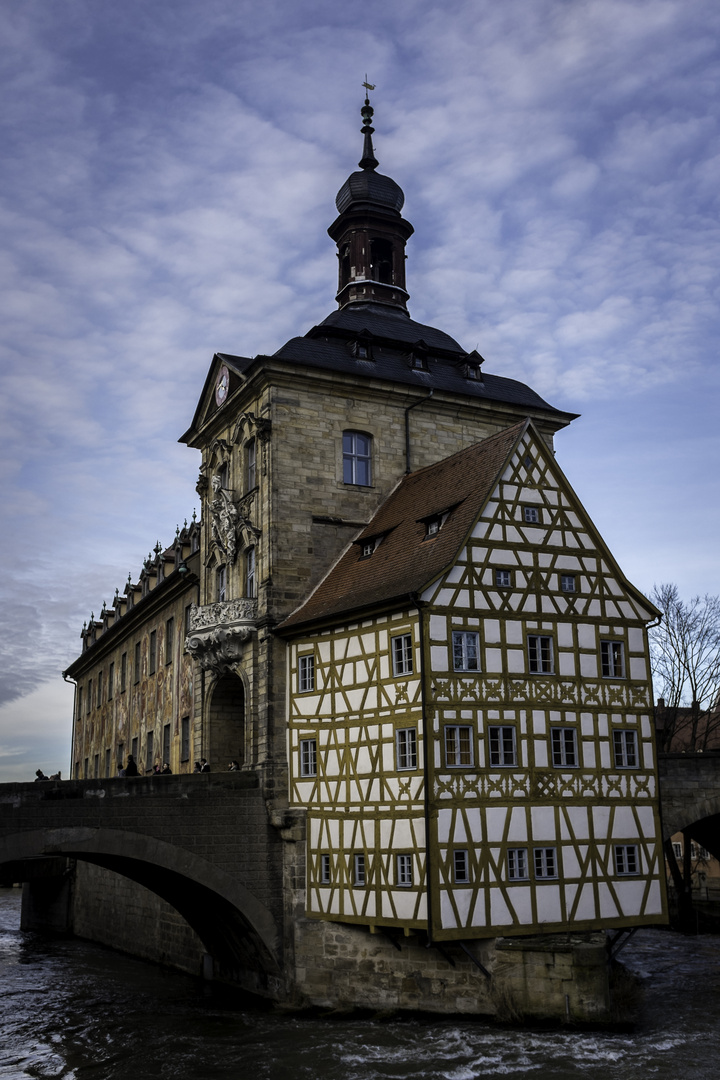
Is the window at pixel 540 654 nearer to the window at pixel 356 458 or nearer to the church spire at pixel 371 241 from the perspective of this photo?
the window at pixel 356 458

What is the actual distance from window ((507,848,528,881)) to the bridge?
602cm

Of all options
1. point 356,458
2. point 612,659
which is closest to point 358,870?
point 612,659

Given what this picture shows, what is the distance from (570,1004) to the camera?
2153cm

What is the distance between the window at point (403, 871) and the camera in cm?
2278

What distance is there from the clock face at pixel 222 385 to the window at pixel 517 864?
1506 centimetres

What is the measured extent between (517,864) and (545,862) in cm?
70

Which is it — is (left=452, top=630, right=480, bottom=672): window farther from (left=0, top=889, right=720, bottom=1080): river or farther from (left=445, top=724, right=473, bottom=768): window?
(left=0, top=889, right=720, bottom=1080): river

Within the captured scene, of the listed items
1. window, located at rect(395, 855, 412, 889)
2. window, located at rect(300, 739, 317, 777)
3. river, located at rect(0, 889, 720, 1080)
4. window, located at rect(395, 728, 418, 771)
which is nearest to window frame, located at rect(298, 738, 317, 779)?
window, located at rect(300, 739, 317, 777)

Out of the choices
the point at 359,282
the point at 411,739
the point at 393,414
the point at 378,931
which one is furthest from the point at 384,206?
the point at 378,931

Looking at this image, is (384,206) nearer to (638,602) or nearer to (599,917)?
(638,602)

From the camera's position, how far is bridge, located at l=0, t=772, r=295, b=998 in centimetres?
2477

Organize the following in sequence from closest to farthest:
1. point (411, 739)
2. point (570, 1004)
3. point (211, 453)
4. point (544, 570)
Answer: point (570, 1004) < point (411, 739) < point (544, 570) < point (211, 453)

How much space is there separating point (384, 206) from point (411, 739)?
1977 centimetres

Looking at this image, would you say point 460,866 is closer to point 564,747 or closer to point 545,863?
point 545,863
